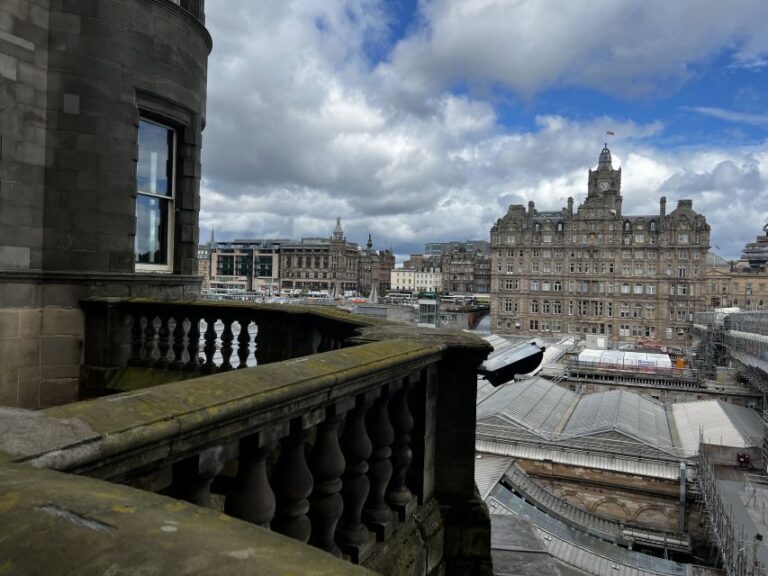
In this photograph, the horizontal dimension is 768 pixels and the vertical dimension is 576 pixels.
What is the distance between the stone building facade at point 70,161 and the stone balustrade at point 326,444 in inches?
118

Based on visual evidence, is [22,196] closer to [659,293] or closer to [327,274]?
[659,293]

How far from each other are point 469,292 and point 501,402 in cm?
11370

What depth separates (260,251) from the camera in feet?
558

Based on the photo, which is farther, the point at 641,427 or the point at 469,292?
the point at 469,292

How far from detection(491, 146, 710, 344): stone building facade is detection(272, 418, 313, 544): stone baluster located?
277ft

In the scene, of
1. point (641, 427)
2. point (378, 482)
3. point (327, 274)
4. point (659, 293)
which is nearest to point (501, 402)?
point (641, 427)

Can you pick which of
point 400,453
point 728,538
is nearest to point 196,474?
point 400,453

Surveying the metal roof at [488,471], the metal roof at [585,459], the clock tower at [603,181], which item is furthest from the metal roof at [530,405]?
the clock tower at [603,181]

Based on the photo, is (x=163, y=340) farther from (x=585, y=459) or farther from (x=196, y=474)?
(x=585, y=459)

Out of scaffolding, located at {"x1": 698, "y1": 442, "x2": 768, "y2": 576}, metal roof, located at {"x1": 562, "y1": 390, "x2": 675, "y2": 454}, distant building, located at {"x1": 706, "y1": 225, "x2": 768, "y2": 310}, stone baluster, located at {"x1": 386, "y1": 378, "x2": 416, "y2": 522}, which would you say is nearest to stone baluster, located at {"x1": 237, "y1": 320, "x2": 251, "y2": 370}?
stone baluster, located at {"x1": 386, "y1": 378, "x2": 416, "y2": 522}

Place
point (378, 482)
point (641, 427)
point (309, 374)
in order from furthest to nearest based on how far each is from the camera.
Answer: point (641, 427), point (378, 482), point (309, 374)

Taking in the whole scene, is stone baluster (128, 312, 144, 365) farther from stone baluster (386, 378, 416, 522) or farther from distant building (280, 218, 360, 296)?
distant building (280, 218, 360, 296)

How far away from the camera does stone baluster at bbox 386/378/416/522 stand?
416 centimetres

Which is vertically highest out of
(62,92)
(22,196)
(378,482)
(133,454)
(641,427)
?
(62,92)
